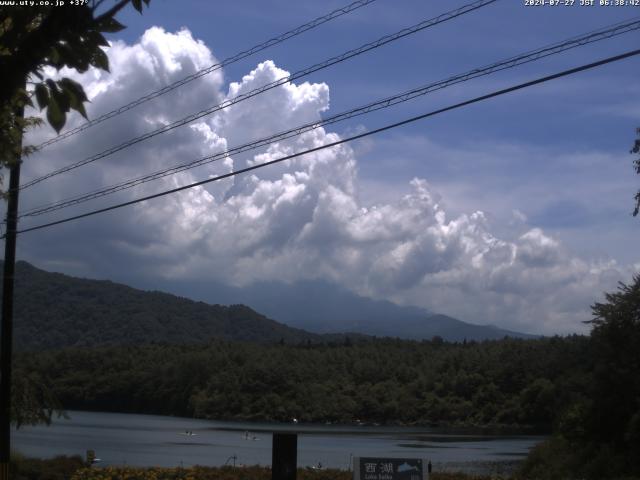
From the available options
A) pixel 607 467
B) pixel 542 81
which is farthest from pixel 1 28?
pixel 607 467

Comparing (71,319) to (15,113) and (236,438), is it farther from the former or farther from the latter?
(15,113)

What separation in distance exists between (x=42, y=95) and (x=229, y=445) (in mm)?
53230

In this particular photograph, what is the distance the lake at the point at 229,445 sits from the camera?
42.6 m

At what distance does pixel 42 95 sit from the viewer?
16.2 ft

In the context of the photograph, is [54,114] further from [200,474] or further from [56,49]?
[200,474]

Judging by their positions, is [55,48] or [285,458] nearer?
[55,48]

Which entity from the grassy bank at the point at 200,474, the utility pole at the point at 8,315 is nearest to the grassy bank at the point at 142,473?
the grassy bank at the point at 200,474

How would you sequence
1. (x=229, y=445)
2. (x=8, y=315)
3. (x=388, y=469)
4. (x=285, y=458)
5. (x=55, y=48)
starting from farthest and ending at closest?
1. (x=229, y=445)
2. (x=8, y=315)
3. (x=388, y=469)
4. (x=285, y=458)
5. (x=55, y=48)

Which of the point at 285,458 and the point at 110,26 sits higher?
the point at 110,26

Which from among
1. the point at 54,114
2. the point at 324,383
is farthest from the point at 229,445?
the point at 54,114

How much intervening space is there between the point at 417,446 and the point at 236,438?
15.2m

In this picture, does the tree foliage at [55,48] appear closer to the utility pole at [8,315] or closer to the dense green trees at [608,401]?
the utility pole at [8,315]

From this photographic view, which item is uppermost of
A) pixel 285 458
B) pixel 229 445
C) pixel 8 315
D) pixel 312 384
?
pixel 8 315

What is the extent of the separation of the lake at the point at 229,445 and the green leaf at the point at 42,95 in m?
31.4
